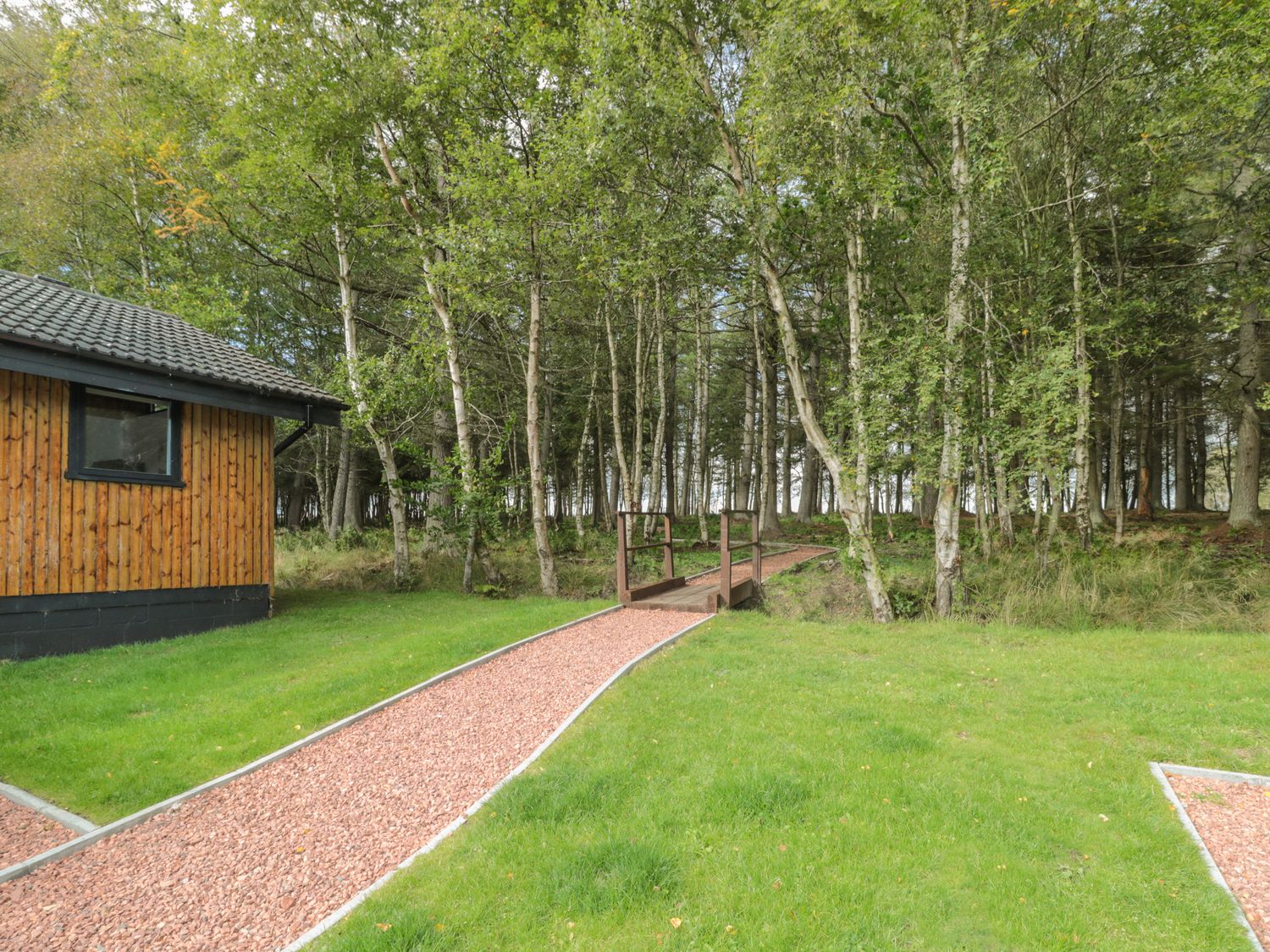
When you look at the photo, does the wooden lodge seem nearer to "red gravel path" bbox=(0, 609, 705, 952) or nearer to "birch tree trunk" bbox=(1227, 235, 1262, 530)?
"red gravel path" bbox=(0, 609, 705, 952)

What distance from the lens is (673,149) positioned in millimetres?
10180

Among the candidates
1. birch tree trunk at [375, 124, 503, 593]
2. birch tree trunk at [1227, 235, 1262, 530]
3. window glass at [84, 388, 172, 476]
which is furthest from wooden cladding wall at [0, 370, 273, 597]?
birch tree trunk at [1227, 235, 1262, 530]

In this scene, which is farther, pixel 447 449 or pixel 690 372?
pixel 690 372

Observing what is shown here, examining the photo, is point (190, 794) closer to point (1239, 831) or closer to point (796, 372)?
point (1239, 831)

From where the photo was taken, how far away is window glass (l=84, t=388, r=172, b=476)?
751cm

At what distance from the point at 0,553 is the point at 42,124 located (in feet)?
47.3

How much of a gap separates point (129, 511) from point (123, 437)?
38.1 inches

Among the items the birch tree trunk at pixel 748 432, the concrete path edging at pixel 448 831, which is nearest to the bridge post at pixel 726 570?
the concrete path edging at pixel 448 831

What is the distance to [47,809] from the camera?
11.9 feet

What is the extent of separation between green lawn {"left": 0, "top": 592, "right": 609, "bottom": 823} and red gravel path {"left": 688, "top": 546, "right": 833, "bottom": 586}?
11.1 feet

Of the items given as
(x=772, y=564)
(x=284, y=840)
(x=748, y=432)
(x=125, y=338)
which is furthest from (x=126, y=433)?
(x=748, y=432)

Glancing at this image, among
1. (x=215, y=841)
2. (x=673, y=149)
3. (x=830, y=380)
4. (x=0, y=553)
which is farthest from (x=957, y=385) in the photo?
(x=0, y=553)

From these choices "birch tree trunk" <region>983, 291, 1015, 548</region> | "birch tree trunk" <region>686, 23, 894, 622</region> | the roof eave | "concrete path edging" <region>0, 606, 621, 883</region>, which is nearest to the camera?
"concrete path edging" <region>0, 606, 621, 883</region>

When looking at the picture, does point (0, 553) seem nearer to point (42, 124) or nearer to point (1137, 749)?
point (1137, 749)
